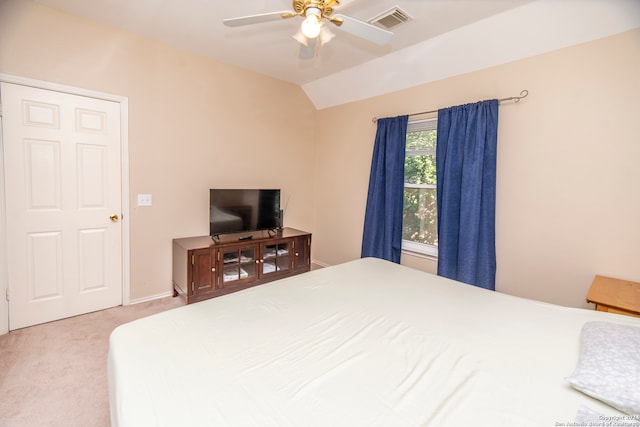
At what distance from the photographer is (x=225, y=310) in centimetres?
154

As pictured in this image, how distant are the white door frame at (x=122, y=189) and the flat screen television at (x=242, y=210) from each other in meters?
0.81

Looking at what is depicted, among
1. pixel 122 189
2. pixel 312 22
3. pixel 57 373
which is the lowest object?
pixel 57 373

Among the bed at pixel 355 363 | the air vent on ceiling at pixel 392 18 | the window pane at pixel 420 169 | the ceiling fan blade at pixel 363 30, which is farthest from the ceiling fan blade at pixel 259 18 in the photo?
the window pane at pixel 420 169

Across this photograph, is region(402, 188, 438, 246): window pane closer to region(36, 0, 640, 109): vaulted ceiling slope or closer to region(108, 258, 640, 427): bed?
region(36, 0, 640, 109): vaulted ceiling slope

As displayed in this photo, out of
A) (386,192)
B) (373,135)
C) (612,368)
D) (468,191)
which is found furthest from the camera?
(373,135)

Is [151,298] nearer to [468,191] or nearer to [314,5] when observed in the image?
[314,5]

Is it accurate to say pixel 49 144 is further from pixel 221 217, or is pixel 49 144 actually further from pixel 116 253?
pixel 221 217

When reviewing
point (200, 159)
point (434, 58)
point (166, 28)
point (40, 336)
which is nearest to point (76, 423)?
point (40, 336)

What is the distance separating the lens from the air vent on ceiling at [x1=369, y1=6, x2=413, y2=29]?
236cm

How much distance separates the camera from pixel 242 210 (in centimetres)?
346

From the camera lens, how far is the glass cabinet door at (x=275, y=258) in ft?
11.6

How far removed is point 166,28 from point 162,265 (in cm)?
237

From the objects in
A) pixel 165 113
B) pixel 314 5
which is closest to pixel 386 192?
pixel 314 5

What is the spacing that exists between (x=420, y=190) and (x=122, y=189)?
321 centimetres
